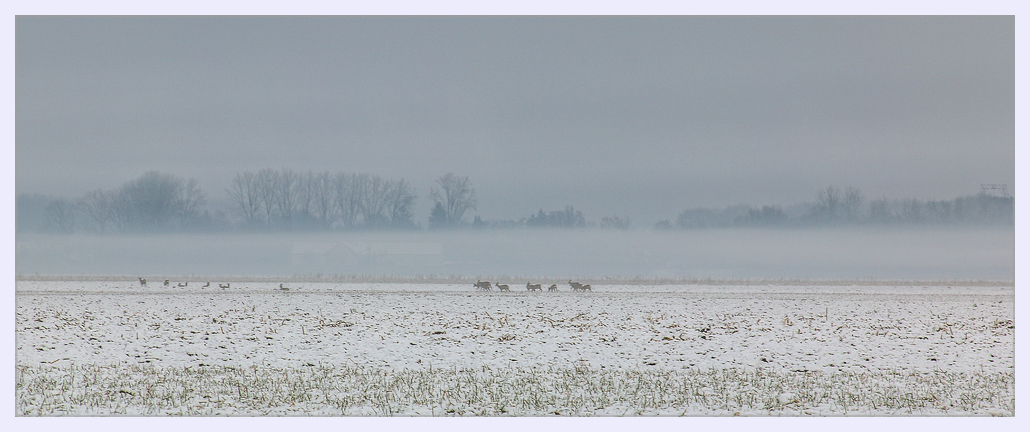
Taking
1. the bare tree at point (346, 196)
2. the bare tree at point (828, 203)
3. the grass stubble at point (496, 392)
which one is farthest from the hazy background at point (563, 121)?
the grass stubble at point (496, 392)

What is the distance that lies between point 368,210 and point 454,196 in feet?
5.57

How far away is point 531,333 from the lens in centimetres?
1392

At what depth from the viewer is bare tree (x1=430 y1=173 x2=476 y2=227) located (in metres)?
14.1

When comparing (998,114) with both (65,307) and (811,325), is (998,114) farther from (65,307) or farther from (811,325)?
(65,307)

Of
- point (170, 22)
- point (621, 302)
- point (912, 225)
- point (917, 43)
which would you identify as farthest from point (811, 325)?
point (170, 22)

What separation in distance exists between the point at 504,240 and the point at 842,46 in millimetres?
7512

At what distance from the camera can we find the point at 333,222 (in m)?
14.2

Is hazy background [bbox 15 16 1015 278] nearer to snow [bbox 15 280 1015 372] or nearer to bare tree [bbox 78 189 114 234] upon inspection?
bare tree [bbox 78 189 114 234]

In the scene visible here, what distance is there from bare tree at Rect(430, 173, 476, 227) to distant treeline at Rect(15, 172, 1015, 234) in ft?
0.06

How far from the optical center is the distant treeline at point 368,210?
45.2 feet

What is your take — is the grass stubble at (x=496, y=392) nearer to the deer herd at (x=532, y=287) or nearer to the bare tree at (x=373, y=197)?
the deer herd at (x=532, y=287)

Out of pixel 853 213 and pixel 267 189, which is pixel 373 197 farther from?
pixel 853 213

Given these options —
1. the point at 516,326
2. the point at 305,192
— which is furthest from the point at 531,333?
the point at 305,192

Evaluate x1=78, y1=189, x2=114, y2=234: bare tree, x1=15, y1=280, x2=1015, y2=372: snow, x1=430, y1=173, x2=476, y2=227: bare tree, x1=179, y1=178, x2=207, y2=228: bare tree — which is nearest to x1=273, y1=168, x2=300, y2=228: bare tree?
x1=179, y1=178, x2=207, y2=228: bare tree
